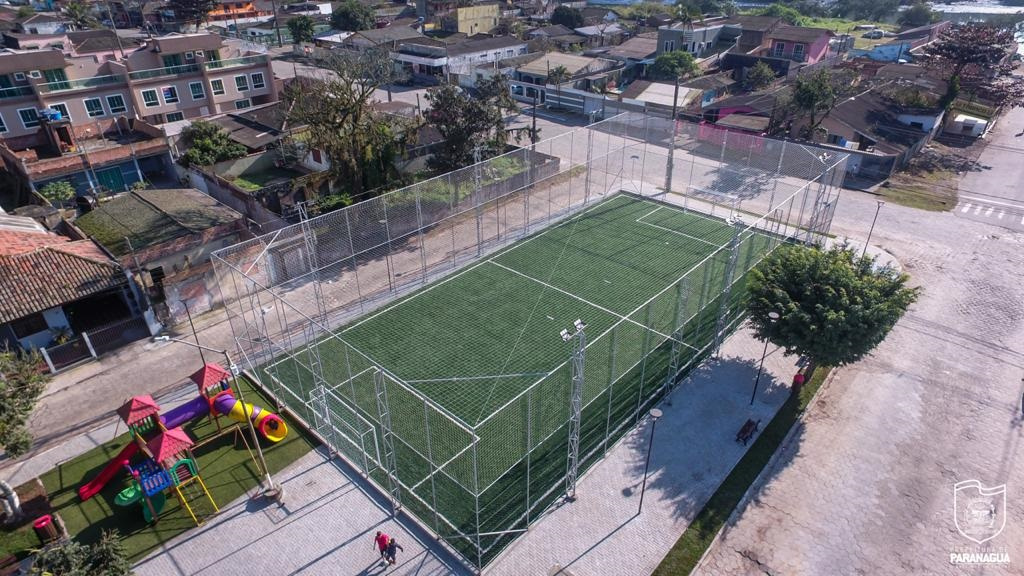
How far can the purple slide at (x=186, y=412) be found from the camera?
1772cm

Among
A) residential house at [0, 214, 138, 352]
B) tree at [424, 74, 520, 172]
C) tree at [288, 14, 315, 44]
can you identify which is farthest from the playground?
tree at [288, 14, 315, 44]

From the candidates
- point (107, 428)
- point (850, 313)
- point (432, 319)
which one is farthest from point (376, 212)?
point (850, 313)

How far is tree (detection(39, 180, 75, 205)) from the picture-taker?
30.7 m

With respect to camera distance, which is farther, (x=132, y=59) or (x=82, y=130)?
(x=132, y=59)

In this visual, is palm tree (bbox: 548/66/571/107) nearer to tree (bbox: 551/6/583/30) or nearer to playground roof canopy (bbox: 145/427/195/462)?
tree (bbox: 551/6/583/30)

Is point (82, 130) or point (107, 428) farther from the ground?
point (82, 130)

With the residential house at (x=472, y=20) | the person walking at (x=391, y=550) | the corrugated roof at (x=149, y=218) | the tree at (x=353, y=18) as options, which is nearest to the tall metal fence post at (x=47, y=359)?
the corrugated roof at (x=149, y=218)

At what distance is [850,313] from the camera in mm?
17609

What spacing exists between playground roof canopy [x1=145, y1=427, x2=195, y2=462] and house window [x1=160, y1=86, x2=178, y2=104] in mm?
33898

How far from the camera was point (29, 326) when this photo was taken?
68.6 ft

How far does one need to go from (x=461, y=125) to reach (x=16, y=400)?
2163cm

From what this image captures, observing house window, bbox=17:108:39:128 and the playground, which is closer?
the playground

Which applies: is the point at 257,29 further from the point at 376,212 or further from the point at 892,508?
the point at 892,508

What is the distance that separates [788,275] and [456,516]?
12.7 meters
